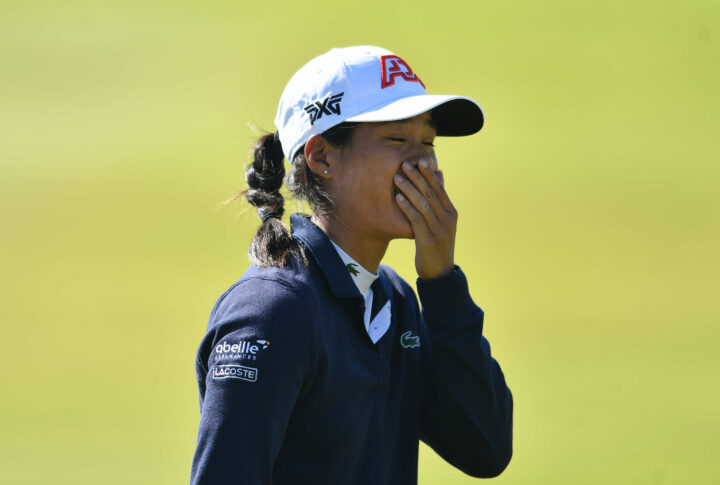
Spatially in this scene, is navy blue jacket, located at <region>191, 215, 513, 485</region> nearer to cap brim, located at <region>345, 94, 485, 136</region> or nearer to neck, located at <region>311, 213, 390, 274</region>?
neck, located at <region>311, 213, 390, 274</region>

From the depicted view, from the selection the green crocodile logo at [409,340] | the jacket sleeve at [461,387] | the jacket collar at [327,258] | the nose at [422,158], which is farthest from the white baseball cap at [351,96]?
the green crocodile logo at [409,340]

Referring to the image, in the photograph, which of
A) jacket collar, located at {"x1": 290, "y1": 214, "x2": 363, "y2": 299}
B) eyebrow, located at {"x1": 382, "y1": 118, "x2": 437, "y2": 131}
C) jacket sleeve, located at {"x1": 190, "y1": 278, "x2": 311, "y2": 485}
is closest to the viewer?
jacket sleeve, located at {"x1": 190, "y1": 278, "x2": 311, "y2": 485}

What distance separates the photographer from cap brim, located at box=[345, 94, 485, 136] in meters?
1.76

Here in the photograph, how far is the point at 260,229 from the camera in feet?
5.93

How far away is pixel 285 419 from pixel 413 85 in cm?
84

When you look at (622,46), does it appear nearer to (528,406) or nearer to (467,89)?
(467,89)

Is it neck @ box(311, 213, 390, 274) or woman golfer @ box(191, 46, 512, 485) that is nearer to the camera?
woman golfer @ box(191, 46, 512, 485)

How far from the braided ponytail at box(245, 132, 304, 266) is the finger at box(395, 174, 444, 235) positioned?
26 cm

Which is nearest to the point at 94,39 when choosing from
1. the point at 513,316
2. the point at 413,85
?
the point at 513,316

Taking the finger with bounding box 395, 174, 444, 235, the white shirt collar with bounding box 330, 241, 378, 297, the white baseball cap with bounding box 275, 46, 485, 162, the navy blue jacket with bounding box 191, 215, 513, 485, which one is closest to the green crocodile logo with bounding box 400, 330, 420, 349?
the navy blue jacket with bounding box 191, 215, 513, 485

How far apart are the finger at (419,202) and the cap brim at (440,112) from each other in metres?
0.14

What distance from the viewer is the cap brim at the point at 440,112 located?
1.76 m

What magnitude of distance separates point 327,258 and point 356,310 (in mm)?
127

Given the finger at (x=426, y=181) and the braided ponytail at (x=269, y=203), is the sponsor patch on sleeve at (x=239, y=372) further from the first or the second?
the finger at (x=426, y=181)
